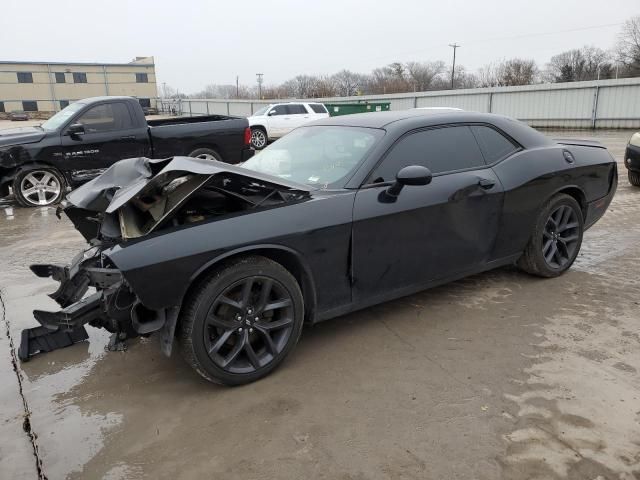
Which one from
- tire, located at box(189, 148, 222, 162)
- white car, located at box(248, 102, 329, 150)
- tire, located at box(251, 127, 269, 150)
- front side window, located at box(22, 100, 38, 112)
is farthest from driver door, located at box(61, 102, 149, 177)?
front side window, located at box(22, 100, 38, 112)

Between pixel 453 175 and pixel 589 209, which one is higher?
pixel 453 175

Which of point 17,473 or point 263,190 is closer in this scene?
point 17,473

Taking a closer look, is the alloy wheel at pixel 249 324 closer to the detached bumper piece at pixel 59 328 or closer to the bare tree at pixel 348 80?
the detached bumper piece at pixel 59 328

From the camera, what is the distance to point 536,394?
115 inches

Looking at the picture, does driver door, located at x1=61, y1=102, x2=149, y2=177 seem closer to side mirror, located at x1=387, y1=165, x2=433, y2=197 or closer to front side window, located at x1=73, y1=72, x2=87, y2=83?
side mirror, located at x1=387, y1=165, x2=433, y2=197

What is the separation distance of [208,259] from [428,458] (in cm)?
157

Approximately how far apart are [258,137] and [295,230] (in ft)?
53.1

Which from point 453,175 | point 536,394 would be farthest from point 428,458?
point 453,175

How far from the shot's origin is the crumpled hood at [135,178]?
120 inches

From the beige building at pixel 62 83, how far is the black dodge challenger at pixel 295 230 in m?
59.4

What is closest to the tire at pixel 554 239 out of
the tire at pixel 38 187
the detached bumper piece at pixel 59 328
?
the detached bumper piece at pixel 59 328

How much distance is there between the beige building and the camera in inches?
2458

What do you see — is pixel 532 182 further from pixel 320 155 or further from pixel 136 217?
pixel 136 217

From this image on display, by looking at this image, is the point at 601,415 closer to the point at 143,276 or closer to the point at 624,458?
the point at 624,458
